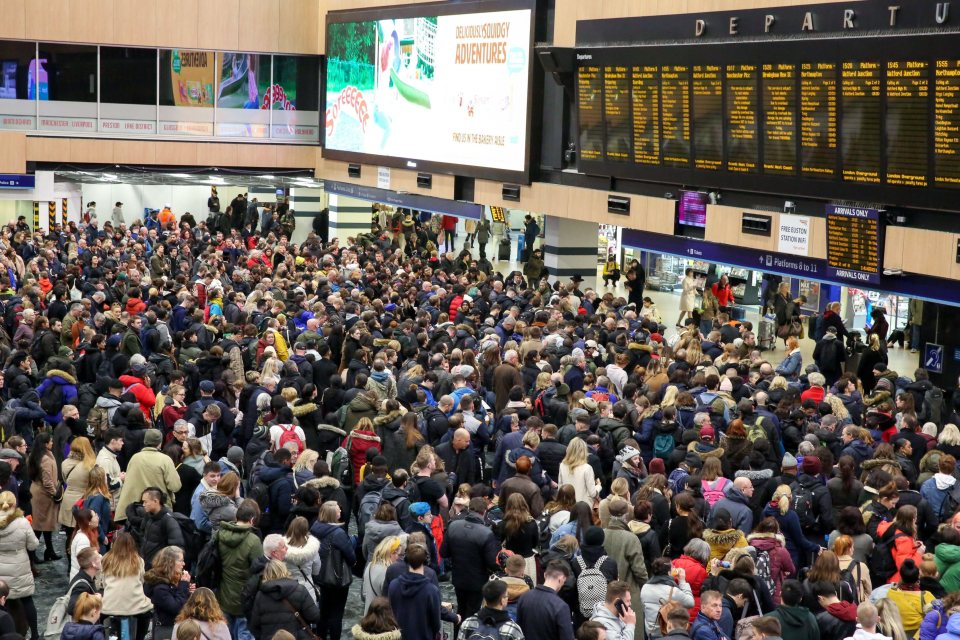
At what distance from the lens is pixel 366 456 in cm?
1090

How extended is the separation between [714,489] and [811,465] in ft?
3.41

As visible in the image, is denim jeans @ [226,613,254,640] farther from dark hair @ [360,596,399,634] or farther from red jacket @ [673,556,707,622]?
red jacket @ [673,556,707,622]

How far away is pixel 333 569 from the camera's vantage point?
8.98 m

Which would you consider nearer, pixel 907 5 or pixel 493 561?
pixel 493 561

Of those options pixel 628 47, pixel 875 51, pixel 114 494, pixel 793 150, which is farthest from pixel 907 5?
pixel 114 494

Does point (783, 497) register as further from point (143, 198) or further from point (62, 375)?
point (143, 198)

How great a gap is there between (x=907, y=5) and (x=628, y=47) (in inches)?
218

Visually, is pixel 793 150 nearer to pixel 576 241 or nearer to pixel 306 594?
pixel 576 241

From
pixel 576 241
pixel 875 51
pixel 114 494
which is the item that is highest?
pixel 875 51


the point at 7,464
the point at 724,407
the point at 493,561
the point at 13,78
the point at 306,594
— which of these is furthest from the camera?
the point at 13,78

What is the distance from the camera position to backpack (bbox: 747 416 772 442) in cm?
1160

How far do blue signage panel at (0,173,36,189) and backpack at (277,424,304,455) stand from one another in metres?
20.8

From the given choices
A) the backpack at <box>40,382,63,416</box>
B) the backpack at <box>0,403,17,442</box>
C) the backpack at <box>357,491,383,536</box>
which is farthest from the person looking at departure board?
the backpack at <box>357,491,383,536</box>

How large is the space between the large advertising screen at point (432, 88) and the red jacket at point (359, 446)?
1286cm
